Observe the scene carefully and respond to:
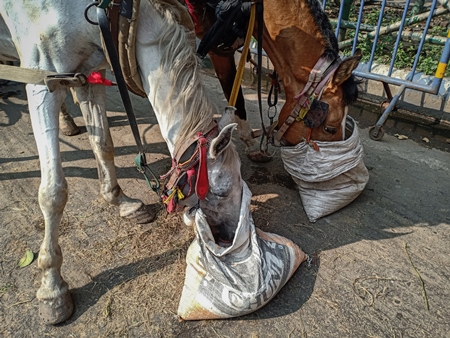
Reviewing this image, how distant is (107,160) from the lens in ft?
8.45

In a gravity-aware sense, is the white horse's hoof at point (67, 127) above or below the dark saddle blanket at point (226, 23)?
below

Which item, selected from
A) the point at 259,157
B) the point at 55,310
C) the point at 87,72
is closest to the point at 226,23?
the point at 87,72

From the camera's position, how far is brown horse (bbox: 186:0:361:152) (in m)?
2.27

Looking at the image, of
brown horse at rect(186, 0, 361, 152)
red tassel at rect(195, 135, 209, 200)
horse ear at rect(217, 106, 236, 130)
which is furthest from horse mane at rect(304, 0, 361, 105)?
red tassel at rect(195, 135, 209, 200)

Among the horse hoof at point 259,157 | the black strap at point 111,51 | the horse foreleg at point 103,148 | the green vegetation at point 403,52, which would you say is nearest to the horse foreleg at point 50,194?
the black strap at point 111,51

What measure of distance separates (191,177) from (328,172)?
4.03 feet

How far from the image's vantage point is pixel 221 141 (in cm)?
168

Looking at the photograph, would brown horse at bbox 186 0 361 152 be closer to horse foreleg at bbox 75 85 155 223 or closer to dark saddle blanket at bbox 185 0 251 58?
dark saddle blanket at bbox 185 0 251 58

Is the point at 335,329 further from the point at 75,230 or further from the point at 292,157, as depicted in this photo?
the point at 75,230

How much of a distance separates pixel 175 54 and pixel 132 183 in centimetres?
171

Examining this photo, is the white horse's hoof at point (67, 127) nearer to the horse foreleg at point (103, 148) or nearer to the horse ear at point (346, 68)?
the horse foreleg at point (103, 148)

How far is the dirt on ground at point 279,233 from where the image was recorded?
1.91 metres

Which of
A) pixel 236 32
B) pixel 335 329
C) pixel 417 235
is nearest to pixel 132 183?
pixel 236 32

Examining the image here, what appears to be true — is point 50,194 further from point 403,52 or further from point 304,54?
point 403,52
